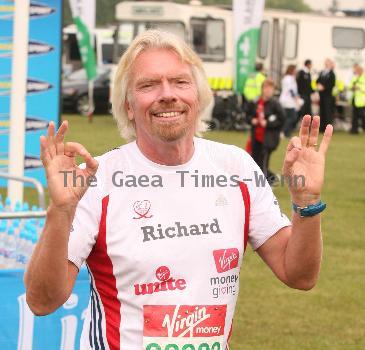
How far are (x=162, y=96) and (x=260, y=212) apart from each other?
565mm

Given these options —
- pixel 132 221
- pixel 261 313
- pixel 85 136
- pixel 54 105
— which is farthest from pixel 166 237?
pixel 85 136

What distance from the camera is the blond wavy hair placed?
12.2 feet

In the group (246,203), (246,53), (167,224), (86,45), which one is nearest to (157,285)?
(167,224)

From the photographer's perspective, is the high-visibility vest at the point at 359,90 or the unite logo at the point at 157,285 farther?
the high-visibility vest at the point at 359,90

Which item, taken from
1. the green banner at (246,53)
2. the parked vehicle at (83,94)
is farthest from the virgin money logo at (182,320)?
the parked vehicle at (83,94)

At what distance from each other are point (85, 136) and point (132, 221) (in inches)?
919

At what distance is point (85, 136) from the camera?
26.9 m

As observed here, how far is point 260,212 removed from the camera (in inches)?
150

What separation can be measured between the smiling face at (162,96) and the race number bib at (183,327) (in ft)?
1.93

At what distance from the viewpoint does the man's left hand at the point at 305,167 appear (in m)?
3.63

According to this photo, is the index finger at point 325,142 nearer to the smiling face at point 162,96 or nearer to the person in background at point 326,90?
the smiling face at point 162,96

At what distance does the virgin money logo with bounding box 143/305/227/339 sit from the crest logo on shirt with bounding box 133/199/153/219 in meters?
0.31

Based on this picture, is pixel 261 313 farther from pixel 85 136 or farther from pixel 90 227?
pixel 85 136

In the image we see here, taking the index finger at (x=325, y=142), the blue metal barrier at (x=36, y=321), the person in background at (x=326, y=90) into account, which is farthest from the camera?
the person in background at (x=326, y=90)
